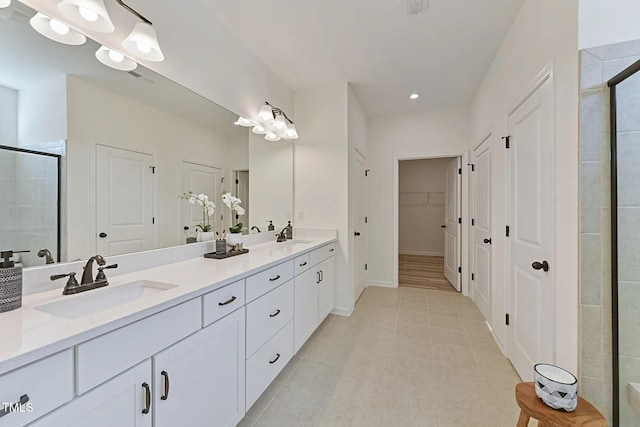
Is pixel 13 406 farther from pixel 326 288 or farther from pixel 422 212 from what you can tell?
pixel 422 212

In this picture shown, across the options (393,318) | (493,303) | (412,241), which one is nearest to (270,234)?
(393,318)

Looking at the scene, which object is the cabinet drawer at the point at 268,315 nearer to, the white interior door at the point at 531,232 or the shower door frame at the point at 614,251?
the white interior door at the point at 531,232

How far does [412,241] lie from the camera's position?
7027mm

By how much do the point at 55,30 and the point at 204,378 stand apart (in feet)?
5.56

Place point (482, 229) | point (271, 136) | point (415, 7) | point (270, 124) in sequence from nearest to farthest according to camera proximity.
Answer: point (415, 7) → point (270, 124) → point (271, 136) → point (482, 229)

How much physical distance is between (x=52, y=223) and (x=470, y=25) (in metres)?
2.99

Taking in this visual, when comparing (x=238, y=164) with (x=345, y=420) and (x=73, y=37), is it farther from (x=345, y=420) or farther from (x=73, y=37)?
(x=345, y=420)

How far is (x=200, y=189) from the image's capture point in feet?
6.44

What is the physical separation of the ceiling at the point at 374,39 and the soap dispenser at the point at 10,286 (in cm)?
194

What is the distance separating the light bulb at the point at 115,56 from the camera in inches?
55.0

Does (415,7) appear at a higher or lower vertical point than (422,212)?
higher

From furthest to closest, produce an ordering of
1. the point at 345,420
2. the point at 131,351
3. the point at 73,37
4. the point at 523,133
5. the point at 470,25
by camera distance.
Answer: the point at 470,25 < the point at 523,133 < the point at 345,420 < the point at 73,37 < the point at 131,351

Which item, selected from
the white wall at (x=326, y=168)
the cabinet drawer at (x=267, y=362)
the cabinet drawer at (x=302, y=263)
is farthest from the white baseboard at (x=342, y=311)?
the cabinet drawer at (x=267, y=362)

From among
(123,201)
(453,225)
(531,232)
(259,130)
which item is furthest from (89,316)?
(453,225)
